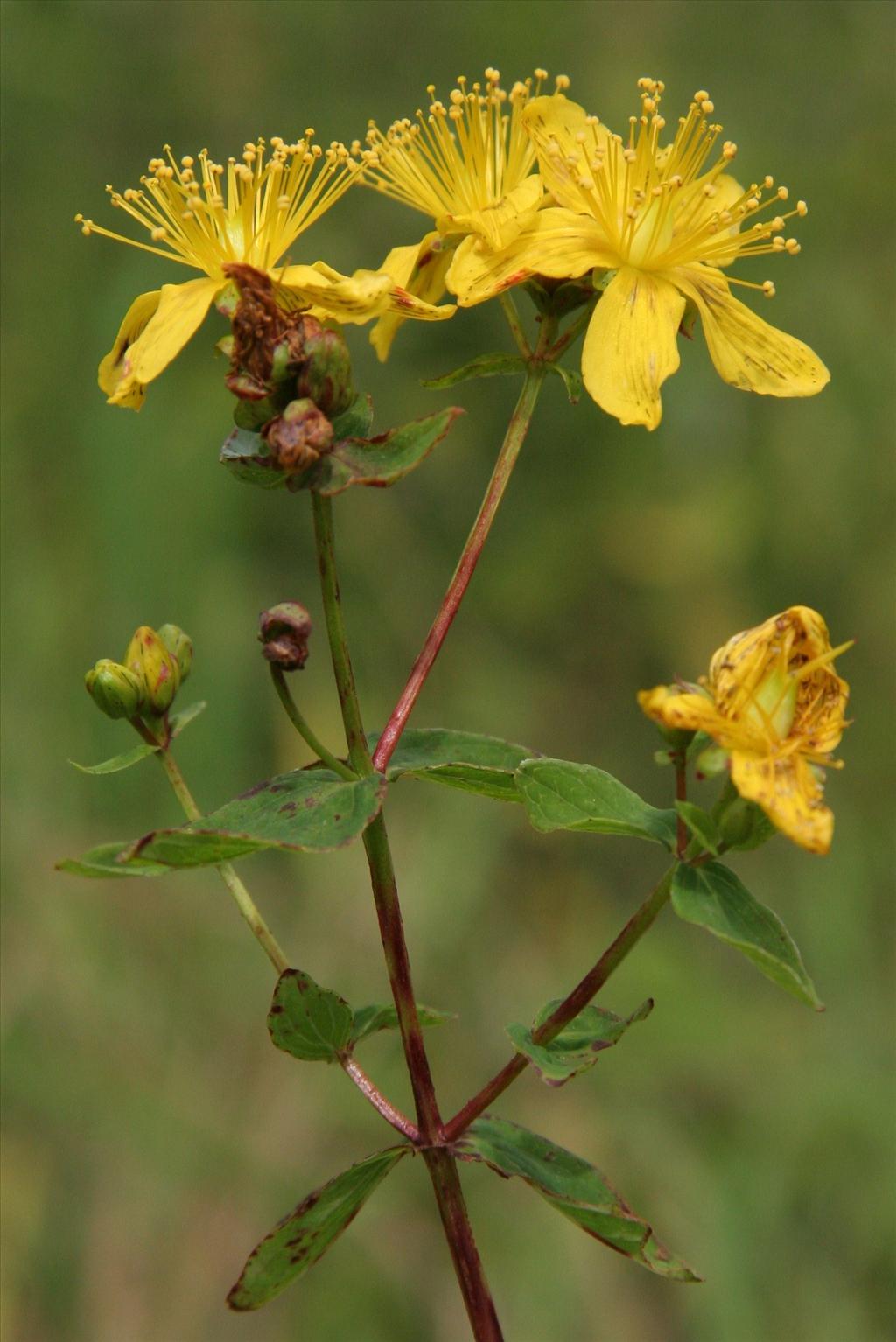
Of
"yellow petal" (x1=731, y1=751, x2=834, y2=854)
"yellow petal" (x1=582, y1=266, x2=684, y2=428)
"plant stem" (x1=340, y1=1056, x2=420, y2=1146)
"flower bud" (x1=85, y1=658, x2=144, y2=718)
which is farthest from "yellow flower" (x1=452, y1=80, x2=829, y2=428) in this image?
"plant stem" (x1=340, y1=1056, x2=420, y2=1146)

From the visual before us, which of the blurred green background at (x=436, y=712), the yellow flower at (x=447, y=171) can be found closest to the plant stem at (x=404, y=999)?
the yellow flower at (x=447, y=171)

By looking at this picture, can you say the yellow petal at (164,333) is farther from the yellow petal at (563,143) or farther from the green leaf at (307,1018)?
the green leaf at (307,1018)

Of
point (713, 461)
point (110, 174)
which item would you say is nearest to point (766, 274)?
point (713, 461)

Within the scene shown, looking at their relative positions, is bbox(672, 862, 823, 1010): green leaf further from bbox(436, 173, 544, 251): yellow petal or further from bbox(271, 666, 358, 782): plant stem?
bbox(436, 173, 544, 251): yellow petal

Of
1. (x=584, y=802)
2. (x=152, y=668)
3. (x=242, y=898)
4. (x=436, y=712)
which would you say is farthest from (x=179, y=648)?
(x=436, y=712)

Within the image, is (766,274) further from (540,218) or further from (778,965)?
(778,965)

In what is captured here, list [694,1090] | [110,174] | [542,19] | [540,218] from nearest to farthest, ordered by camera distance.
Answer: [540,218]
[694,1090]
[110,174]
[542,19]
